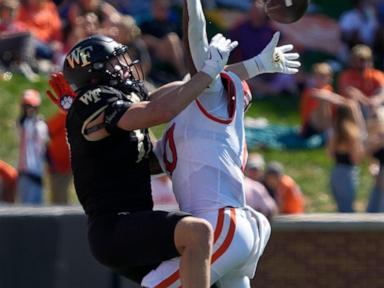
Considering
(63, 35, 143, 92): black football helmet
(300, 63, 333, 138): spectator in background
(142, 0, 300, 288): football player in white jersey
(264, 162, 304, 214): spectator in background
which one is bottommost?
(264, 162, 304, 214): spectator in background

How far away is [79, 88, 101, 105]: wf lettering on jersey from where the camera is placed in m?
5.48

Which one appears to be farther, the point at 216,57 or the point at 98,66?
the point at 98,66

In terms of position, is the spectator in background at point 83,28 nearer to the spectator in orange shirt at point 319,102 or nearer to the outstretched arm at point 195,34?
the spectator in orange shirt at point 319,102

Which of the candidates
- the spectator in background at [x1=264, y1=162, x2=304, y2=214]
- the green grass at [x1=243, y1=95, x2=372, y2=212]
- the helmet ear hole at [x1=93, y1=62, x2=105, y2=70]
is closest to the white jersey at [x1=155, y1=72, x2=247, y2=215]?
the helmet ear hole at [x1=93, y1=62, x2=105, y2=70]

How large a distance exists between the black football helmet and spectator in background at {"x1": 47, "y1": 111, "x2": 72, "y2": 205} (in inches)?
203

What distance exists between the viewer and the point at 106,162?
553cm

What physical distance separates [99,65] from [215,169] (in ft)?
2.31

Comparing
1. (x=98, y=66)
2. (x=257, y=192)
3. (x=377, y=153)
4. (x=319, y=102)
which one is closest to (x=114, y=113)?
(x=98, y=66)

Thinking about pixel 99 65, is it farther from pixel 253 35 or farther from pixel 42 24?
pixel 253 35

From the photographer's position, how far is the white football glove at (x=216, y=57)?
17.7 feet

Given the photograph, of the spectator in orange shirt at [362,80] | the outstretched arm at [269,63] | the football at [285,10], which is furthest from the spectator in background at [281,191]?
the football at [285,10]

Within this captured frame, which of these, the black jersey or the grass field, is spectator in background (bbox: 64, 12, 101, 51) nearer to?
the grass field

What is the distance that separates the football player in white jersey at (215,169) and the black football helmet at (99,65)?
1.02 feet

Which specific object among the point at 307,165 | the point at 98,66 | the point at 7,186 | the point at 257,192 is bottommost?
the point at 307,165
